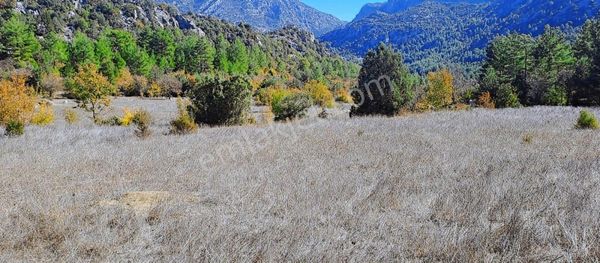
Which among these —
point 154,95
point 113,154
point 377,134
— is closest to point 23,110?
point 113,154

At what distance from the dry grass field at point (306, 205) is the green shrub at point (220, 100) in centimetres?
892

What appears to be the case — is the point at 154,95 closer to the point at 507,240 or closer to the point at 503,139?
the point at 503,139

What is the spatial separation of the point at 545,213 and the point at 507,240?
1162mm

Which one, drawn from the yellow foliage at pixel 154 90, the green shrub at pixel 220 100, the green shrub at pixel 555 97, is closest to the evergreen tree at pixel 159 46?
the yellow foliage at pixel 154 90

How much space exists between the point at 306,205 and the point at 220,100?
1401cm

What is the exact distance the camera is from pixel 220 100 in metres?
17.8

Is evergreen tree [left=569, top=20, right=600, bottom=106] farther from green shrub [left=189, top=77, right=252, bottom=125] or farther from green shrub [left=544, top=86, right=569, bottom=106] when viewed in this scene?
green shrub [left=189, top=77, right=252, bottom=125]

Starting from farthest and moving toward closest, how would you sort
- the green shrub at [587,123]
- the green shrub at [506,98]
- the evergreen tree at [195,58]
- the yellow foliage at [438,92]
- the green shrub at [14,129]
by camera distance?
the evergreen tree at [195,58] → the yellow foliage at [438,92] → the green shrub at [506,98] → the green shrub at [14,129] → the green shrub at [587,123]

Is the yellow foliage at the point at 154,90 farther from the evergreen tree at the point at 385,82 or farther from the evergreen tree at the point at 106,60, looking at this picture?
the evergreen tree at the point at 385,82

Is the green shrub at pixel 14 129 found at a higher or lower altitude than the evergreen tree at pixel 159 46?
lower

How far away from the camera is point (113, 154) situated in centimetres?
864

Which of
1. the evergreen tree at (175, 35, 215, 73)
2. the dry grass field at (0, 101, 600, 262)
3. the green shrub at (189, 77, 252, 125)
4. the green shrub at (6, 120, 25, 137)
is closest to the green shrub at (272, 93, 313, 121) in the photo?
the green shrub at (189, 77, 252, 125)

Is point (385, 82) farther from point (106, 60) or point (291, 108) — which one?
point (106, 60)

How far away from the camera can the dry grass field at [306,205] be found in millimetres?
3201
